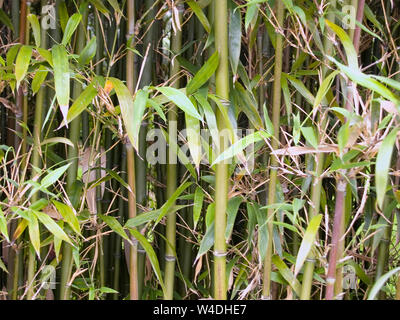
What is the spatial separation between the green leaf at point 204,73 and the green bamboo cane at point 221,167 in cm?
2

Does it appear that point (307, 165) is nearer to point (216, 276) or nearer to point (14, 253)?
point (216, 276)

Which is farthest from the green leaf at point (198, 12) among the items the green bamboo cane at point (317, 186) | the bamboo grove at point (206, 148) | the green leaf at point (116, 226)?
the green leaf at point (116, 226)

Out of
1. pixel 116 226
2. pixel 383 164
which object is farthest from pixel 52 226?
pixel 383 164

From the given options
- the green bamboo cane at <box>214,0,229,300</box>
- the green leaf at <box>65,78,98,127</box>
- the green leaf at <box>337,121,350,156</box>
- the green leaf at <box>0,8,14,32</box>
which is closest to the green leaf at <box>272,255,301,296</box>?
the green bamboo cane at <box>214,0,229,300</box>

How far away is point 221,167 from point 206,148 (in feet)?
0.20

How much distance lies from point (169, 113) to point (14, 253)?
533 millimetres

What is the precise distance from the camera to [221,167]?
1006mm

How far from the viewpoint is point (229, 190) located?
1.09 metres

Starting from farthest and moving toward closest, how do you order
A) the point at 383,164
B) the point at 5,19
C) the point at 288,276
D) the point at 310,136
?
the point at 5,19 → the point at 288,276 → the point at 310,136 → the point at 383,164

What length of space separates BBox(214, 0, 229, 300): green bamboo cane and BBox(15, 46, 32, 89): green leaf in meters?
0.36

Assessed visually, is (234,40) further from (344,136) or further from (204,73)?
(344,136)

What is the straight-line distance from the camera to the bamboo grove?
923 mm
